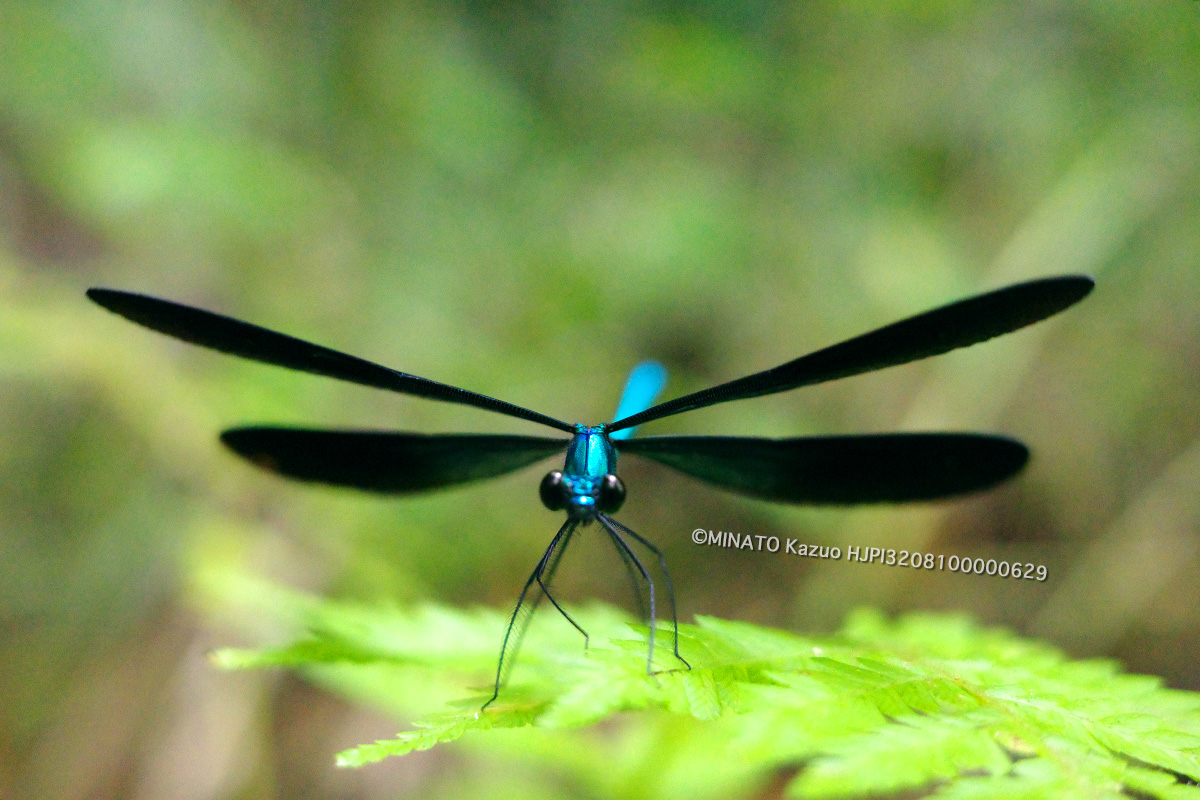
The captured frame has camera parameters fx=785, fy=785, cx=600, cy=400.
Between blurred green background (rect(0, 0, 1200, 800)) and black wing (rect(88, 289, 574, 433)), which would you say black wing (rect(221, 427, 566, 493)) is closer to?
black wing (rect(88, 289, 574, 433))

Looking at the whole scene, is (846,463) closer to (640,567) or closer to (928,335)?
(928,335)

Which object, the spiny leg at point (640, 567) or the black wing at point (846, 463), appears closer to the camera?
the spiny leg at point (640, 567)

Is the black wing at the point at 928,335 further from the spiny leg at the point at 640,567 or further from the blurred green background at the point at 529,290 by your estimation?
the blurred green background at the point at 529,290

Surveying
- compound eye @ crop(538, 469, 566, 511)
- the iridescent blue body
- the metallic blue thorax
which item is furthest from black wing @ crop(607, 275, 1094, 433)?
compound eye @ crop(538, 469, 566, 511)

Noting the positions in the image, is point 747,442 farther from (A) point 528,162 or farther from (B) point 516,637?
(A) point 528,162

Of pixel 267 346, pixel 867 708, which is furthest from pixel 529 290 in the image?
pixel 867 708

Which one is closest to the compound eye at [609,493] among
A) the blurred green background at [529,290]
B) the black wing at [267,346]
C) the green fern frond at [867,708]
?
the black wing at [267,346]
